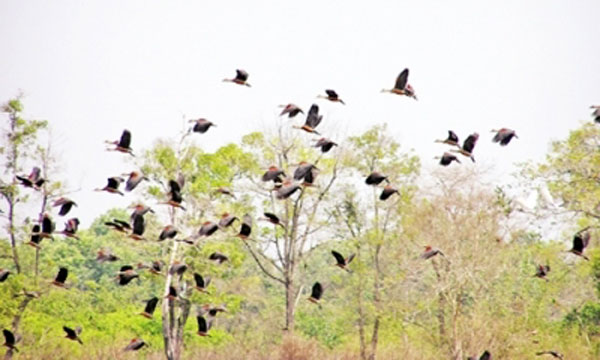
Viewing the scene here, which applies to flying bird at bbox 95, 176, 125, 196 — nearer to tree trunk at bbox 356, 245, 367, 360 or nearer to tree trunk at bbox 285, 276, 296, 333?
tree trunk at bbox 285, 276, 296, 333

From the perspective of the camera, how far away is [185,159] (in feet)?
93.1

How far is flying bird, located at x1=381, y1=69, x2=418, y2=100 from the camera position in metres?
10.1

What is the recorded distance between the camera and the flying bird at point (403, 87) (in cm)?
1009

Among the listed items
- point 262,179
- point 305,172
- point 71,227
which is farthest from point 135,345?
point 305,172

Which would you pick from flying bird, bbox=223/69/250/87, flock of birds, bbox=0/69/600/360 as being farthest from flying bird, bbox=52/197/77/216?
flying bird, bbox=223/69/250/87

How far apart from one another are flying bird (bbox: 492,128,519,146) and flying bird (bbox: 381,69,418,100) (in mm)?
2154

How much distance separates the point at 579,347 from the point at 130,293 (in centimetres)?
2692

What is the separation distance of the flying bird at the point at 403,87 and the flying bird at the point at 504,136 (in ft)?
7.07

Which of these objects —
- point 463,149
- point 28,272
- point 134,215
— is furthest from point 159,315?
point 463,149

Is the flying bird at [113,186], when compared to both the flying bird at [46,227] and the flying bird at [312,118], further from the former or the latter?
the flying bird at [312,118]

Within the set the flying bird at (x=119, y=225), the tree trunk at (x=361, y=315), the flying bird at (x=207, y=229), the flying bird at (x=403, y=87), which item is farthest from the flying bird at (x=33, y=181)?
the tree trunk at (x=361, y=315)

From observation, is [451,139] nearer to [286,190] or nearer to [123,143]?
[286,190]

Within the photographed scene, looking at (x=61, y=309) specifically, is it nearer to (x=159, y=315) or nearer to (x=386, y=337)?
(x=159, y=315)

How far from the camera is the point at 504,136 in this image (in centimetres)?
1181
